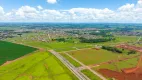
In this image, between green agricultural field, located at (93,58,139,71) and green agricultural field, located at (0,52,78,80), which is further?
green agricultural field, located at (93,58,139,71)

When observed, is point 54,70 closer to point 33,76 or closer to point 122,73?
point 33,76

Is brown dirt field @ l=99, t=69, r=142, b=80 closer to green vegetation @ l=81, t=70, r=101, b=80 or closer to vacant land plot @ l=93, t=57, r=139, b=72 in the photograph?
vacant land plot @ l=93, t=57, r=139, b=72

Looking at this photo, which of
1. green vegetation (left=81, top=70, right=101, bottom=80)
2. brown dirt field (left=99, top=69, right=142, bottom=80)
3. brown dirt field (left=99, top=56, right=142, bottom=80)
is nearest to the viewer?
green vegetation (left=81, top=70, right=101, bottom=80)

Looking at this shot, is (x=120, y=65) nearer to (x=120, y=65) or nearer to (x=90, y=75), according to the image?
(x=120, y=65)

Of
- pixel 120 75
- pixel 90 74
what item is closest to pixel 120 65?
pixel 120 75

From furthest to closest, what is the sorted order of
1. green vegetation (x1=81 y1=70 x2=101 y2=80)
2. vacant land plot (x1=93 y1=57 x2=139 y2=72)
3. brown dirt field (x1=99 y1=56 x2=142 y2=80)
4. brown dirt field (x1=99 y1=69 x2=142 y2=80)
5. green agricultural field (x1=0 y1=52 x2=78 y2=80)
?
vacant land plot (x1=93 y1=57 x2=139 y2=72) < brown dirt field (x1=99 y1=56 x2=142 y2=80) < brown dirt field (x1=99 y1=69 x2=142 y2=80) < green agricultural field (x1=0 y1=52 x2=78 y2=80) < green vegetation (x1=81 y1=70 x2=101 y2=80)

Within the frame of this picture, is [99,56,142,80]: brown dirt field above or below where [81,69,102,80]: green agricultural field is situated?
below

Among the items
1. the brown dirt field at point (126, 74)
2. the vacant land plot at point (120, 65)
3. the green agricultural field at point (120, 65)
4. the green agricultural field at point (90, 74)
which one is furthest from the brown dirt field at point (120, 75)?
the green agricultural field at point (120, 65)

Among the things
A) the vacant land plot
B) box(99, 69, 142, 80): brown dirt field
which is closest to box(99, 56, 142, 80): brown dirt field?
box(99, 69, 142, 80): brown dirt field

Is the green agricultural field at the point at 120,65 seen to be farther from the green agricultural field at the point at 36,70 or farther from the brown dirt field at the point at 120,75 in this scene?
the green agricultural field at the point at 36,70
